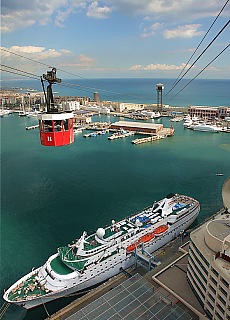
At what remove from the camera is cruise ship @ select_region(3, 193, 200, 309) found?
9414mm

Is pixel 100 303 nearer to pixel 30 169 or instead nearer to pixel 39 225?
pixel 39 225

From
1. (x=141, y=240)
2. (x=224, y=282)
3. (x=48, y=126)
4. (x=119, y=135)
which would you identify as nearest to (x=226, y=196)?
(x=224, y=282)

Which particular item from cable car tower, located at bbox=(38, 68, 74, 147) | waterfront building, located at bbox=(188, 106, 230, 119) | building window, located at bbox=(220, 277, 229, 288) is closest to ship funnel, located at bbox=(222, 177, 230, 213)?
building window, located at bbox=(220, 277, 229, 288)

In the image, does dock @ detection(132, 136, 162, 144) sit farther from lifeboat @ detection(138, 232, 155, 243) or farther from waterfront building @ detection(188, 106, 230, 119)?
lifeboat @ detection(138, 232, 155, 243)

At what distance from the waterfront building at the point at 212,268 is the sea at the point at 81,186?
522 cm

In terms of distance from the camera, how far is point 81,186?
18.8 m

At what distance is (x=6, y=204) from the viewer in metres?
16.5

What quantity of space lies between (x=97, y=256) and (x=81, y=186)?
28.7ft

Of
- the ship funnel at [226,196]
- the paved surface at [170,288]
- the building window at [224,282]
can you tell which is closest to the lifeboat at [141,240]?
the paved surface at [170,288]

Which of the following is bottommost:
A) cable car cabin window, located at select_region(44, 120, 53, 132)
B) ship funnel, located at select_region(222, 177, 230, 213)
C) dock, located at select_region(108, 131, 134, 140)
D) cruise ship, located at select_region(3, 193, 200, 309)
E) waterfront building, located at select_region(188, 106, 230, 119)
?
cruise ship, located at select_region(3, 193, 200, 309)

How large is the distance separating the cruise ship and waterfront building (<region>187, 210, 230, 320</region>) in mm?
3482

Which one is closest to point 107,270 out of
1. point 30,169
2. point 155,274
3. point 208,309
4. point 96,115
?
point 155,274

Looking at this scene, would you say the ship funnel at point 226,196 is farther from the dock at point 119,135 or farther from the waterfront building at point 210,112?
the waterfront building at point 210,112

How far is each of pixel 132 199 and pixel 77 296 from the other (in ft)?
25.1
